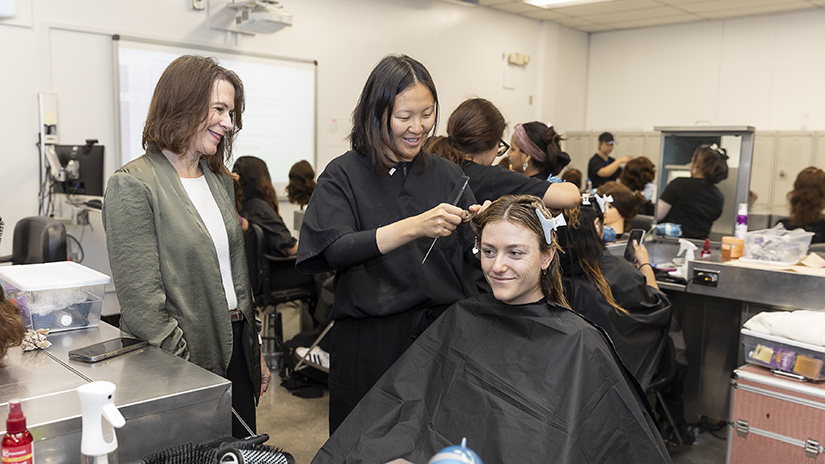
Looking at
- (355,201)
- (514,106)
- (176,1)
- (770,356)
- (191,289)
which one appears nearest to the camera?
(191,289)

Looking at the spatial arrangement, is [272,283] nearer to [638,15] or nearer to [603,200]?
[603,200]

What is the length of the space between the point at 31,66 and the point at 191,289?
3.45 metres

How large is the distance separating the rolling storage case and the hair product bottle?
2277 mm

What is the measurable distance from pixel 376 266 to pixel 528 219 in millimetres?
412

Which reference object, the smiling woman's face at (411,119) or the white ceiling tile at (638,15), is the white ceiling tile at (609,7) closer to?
the white ceiling tile at (638,15)

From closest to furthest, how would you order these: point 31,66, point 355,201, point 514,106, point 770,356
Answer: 1. point 355,201
2. point 770,356
3. point 31,66
4. point 514,106

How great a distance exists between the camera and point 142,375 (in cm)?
131

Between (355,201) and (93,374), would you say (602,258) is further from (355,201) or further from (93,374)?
(93,374)

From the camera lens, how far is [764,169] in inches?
267

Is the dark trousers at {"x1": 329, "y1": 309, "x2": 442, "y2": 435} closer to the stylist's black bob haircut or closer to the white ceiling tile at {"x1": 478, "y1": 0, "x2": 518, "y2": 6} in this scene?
the stylist's black bob haircut

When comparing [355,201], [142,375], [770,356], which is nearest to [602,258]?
[770,356]

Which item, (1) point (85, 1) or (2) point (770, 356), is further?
(1) point (85, 1)

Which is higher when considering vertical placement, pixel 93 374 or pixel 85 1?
pixel 85 1

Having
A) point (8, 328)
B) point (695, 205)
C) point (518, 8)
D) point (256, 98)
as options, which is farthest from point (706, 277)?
point (518, 8)
